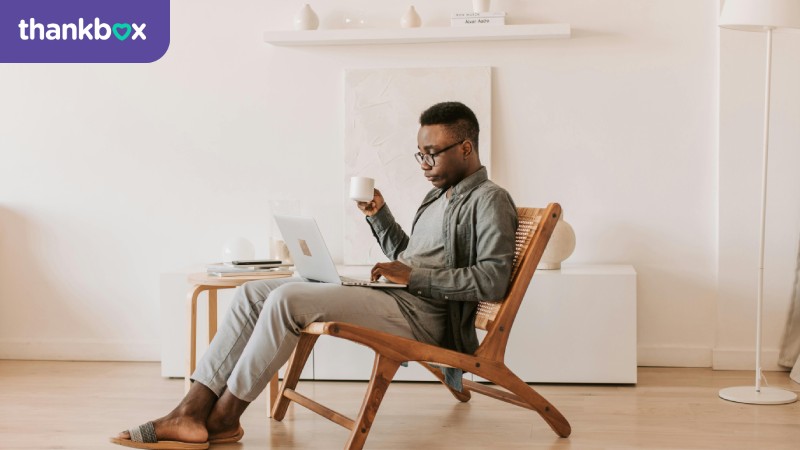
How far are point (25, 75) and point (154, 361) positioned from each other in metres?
1.52

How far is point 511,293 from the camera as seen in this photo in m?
3.12

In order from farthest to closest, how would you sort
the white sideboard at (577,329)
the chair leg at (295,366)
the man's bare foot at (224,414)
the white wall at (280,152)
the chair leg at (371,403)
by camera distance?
the white wall at (280,152)
the white sideboard at (577,329)
the chair leg at (295,366)
the man's bare foot at (224,414)
the chair leg at (371,403)

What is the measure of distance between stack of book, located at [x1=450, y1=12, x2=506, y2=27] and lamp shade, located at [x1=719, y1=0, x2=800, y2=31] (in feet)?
3.41

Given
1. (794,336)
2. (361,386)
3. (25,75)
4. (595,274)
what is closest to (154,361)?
(361,386)

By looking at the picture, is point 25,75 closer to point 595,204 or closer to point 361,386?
point 361,386

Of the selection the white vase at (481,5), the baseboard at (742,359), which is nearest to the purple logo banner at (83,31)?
the white vase at (481,5)

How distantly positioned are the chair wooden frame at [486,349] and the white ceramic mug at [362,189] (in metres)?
0.49

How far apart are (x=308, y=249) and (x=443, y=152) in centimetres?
53

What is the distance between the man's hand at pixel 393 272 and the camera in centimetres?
305

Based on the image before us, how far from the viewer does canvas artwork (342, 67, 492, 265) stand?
4570 millimetres

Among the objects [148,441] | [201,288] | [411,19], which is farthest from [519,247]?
[411,19]

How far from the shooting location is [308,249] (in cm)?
323

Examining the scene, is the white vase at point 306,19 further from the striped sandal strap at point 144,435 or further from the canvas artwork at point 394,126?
the striped sandal strap at point 144,435

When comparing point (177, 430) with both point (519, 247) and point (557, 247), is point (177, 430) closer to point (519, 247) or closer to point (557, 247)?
point (519, 247)
